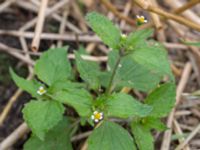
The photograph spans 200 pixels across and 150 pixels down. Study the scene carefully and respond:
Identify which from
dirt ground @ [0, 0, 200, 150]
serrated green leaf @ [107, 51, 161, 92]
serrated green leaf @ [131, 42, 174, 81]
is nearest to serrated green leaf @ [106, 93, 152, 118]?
serrated green leaf @ [131, 42, 174, 81]

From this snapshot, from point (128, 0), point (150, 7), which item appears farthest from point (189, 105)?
point (128, 0)

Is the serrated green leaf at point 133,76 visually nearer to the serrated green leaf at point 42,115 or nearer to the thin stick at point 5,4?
the serrated green leaf at point 42,115

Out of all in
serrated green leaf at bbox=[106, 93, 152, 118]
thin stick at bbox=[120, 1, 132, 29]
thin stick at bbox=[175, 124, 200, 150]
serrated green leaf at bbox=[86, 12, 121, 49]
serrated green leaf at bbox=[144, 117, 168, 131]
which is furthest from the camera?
thin stick at bbox=[120, 1, 132, 29]

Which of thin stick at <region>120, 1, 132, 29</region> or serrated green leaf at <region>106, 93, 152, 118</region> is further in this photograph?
thin stick at <region>120, 1, 132, 29</region>

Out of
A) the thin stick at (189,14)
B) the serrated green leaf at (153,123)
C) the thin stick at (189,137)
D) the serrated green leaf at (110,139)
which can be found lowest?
the thin stick at (189,137)

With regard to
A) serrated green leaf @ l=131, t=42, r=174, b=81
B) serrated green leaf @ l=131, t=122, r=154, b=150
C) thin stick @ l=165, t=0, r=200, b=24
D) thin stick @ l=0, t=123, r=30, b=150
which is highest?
serrated green leaf @ l=131, t=42, r=174, b=81

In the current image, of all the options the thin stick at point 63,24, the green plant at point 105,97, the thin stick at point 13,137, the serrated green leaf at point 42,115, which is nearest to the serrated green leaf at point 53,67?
the green plant at point 105,97

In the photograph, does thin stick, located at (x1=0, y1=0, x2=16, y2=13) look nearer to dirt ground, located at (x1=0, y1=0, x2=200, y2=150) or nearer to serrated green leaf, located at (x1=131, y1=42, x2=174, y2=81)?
dirt ground, located at (x1=0, y1=0, x2=200, y2=150)
